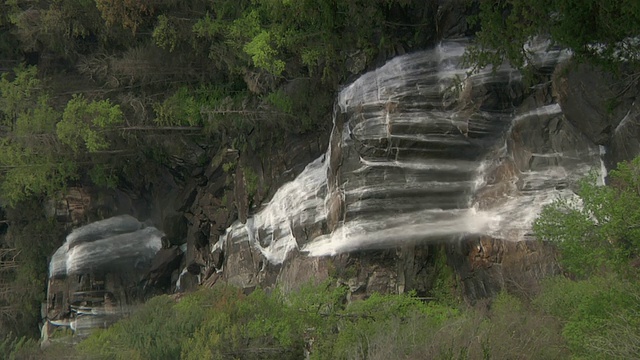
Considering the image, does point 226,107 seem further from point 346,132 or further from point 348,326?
point 348,326

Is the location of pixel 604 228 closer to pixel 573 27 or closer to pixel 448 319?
pixel 573 27

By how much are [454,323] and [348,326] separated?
2.64m

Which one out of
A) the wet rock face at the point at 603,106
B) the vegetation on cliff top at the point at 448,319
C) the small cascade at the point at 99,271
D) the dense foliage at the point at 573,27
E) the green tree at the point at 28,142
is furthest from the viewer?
the small cascade at the point at 99,271

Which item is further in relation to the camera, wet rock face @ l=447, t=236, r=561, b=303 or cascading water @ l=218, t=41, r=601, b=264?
cascading water @ l=218, t=41, r=601, b=264

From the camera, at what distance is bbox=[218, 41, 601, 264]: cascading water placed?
15250 millimetres

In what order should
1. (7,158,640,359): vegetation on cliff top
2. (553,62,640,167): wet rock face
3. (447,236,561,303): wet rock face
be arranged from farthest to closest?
1. (447,236,561,303): wet rock face
2. (553,62,640,167): wet rock face
3. (7,158,640,359): vegetation on cliff top

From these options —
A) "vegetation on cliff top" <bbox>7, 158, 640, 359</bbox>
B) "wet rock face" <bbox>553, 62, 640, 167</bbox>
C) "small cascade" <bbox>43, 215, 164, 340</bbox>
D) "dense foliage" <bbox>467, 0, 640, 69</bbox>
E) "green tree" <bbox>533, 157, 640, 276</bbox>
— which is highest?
"dense foliage" <bbox>467, 0, 640, 69</bbox>

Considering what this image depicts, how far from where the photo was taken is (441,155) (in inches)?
663

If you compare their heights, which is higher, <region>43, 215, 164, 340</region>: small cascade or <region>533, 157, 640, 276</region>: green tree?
<region>533, 157, 640, 276</region>: green tree

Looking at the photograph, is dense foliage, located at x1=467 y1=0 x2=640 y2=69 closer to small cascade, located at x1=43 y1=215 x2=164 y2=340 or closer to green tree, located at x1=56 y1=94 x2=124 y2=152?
green tree, located at x1=56 y1=94 x2=124 y2=152

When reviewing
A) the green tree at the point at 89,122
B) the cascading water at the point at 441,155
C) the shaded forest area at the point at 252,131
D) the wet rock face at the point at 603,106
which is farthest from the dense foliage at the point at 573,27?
the green tree at the point at 89,122

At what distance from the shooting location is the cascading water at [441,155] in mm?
15250

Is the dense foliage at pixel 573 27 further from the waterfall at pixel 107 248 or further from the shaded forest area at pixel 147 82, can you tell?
the waterfall at pixel 107 248

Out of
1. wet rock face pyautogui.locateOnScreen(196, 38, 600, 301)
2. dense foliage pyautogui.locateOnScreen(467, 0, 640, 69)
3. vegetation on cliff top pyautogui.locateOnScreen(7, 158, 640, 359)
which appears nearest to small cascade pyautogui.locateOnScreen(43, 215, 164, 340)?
vegetation on cliff top pyautogui.locateOnScreen(7, 158, 640, 359)
